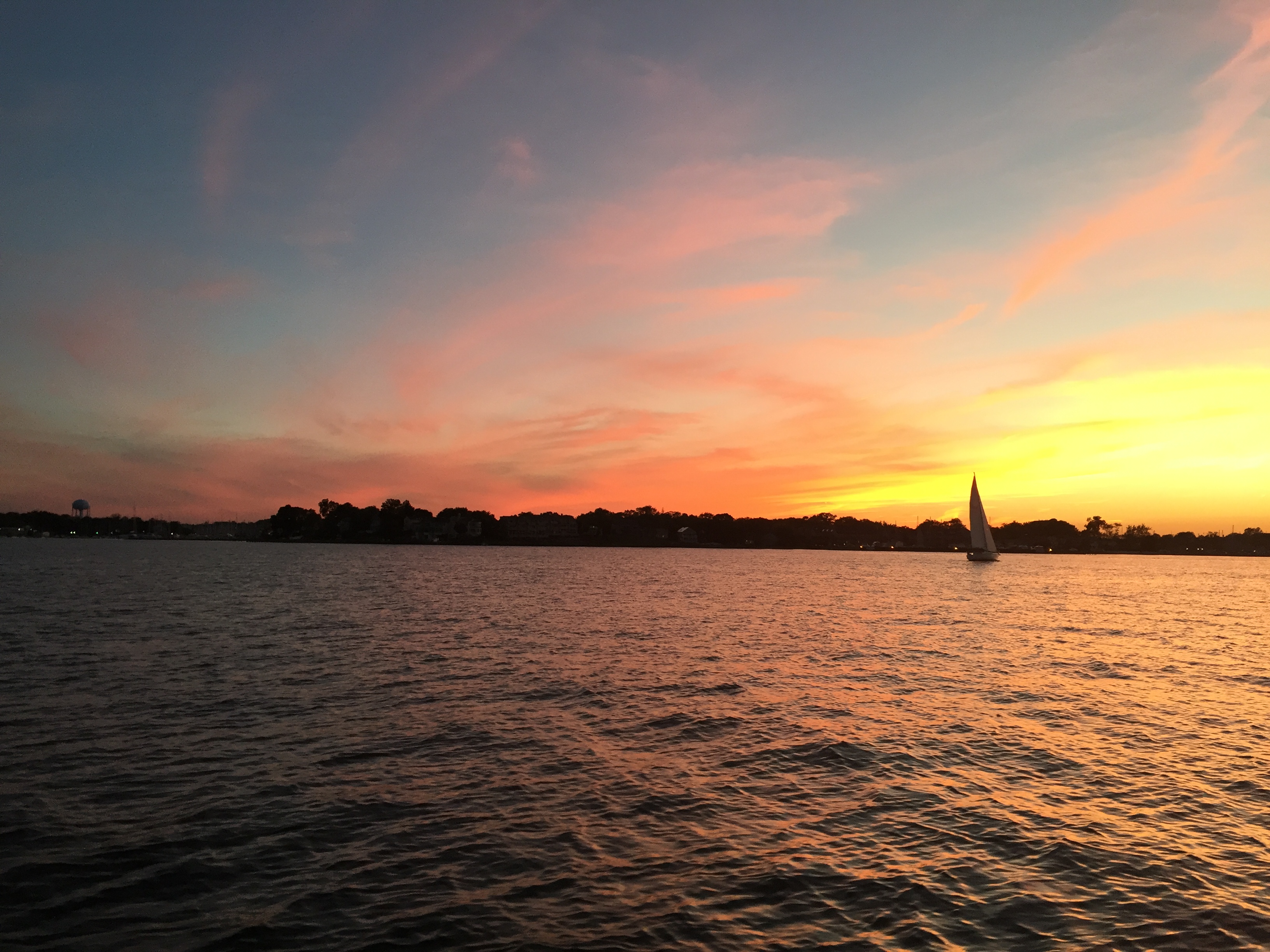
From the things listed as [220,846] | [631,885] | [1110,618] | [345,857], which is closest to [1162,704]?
[631,885]

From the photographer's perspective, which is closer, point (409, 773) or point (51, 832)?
point (51, 832)

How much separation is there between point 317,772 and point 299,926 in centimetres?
919

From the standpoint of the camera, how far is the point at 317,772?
2162cm

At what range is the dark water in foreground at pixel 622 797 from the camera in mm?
13570

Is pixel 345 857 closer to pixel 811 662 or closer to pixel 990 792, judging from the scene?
pixel 990 792

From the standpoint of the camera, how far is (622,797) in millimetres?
20062

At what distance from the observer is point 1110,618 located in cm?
7944

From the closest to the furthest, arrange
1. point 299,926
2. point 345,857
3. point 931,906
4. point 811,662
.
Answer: point 299,926 < point 931,906 < point 345,857 < point 811,662

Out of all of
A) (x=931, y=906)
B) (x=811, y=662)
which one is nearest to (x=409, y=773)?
(x=931, y=906)

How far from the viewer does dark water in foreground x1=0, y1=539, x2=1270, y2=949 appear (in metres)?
13.6

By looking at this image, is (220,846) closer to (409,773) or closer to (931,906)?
(409,773)

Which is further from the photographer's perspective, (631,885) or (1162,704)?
(1162,704)

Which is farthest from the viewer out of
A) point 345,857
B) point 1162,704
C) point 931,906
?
point 1162,704

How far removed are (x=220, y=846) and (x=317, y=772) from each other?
5304 mm
